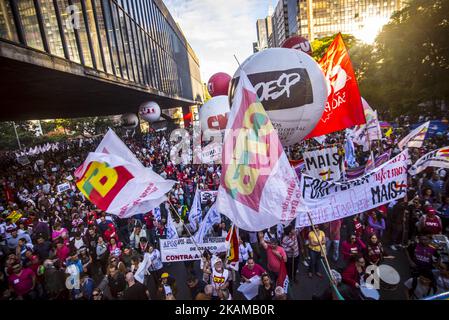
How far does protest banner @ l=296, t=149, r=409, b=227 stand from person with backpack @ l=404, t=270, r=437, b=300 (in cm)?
125

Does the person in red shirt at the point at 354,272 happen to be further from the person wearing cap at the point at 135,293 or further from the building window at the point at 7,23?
the building window at the point at 7,23

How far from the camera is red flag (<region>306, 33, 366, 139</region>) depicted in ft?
20.3

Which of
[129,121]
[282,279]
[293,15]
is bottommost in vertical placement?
[282,279]

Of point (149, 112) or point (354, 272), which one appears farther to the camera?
point (149, 112)

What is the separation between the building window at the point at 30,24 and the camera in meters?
8.75

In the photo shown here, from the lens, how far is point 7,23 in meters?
7.91

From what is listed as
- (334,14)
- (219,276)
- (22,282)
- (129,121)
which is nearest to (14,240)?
(22,282)

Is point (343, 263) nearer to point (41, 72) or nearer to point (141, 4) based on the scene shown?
point (41, 72)

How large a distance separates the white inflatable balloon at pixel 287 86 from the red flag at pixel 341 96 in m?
1.46

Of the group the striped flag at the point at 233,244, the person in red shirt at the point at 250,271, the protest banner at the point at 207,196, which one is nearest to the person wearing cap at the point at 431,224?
the person in red shirt at the point at 250,271

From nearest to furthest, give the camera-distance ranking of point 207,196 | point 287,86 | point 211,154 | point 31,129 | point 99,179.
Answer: point 99,179 < point 287,86 < point 207,196 < point 211,154 < point 31,129

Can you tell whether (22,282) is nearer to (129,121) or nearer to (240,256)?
(240,256)

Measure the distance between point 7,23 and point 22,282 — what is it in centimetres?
725

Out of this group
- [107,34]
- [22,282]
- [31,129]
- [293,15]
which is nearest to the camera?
[22,282]
